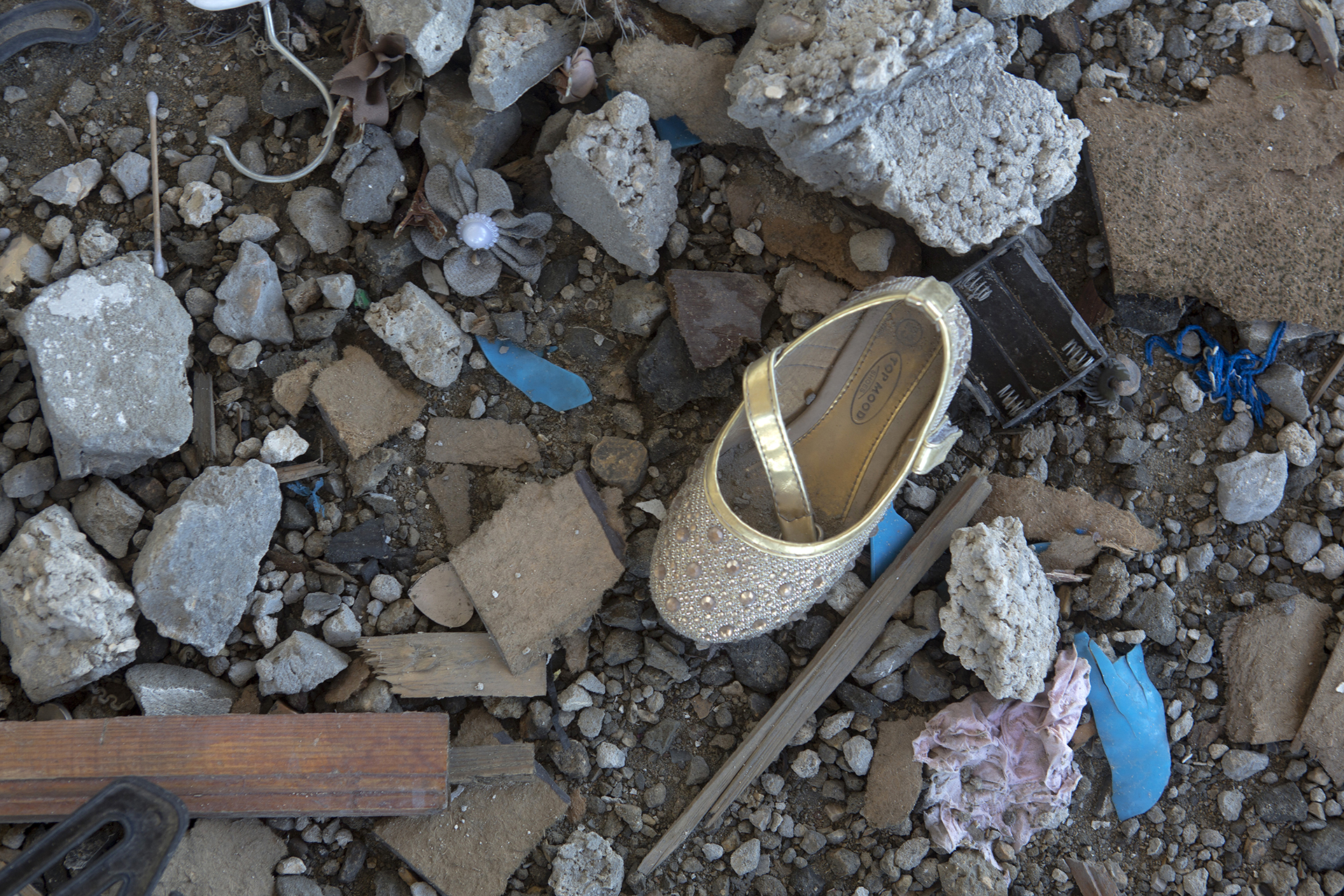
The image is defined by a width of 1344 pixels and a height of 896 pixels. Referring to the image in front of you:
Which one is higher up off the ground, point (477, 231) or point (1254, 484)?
point (477, 231)

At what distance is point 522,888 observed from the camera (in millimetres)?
1974

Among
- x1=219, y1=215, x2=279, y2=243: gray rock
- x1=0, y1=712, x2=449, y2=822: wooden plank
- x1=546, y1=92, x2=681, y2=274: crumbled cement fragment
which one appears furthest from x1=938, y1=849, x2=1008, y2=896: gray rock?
x1=219, y1=215, x2=279, y2=243: gray rock

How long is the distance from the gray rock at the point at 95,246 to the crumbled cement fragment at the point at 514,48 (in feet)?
2.95

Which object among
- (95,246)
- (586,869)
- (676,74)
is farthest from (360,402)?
(586,869)

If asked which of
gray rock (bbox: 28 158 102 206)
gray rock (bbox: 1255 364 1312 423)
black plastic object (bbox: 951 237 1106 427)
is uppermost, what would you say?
gray rock (bbox: 28 158 102 206)

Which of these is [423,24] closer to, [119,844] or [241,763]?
[241,763]

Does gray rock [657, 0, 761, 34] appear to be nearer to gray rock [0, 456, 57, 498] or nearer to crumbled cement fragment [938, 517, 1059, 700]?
crumbled cement fragment [938, 517, 1059, 700]

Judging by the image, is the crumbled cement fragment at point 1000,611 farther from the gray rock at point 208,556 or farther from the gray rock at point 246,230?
the gray rock at point 246,230

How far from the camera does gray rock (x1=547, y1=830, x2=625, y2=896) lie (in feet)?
6.34

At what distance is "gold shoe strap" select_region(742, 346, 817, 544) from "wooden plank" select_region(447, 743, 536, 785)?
81 cm

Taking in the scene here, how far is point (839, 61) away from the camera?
180cm

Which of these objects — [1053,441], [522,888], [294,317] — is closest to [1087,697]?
[1053,441]

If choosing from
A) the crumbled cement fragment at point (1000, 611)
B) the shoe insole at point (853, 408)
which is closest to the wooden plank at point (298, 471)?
the shoe insole at point (853, 408)

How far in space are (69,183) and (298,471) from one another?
32.7 inches
